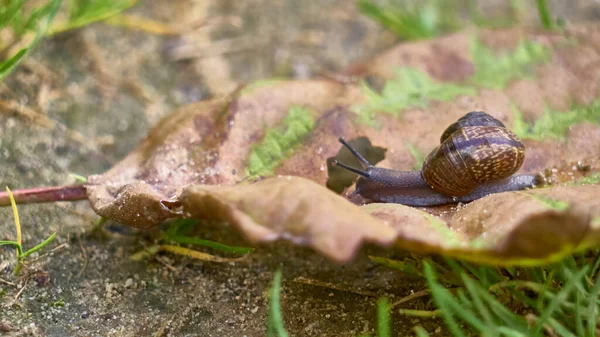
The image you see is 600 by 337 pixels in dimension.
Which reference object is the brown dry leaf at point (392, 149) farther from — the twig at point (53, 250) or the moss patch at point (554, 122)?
the twig at point (53, 250)

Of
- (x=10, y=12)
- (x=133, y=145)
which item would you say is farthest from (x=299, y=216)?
(x=10, y=12)

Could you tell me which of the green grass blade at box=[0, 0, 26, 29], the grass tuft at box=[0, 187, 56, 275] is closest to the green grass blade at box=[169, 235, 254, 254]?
the grass tuft at box=[0, 187, 56, 275]

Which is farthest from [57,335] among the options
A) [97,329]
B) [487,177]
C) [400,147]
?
[487,177]

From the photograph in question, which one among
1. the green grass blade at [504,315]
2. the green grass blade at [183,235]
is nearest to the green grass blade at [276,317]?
the green grass blade at [183,235]

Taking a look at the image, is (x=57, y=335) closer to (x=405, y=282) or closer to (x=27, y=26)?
(x=405, y=282)

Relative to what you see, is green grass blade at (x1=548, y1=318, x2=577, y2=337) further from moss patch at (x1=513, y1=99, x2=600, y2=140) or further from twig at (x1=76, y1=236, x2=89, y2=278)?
twig at (x1=76, y1=236, x2=89, y2=278)
